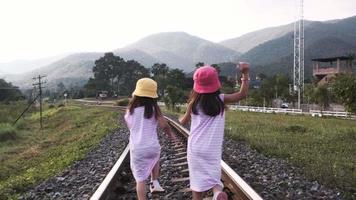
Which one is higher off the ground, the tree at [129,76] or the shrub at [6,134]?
the tree at [129,76]

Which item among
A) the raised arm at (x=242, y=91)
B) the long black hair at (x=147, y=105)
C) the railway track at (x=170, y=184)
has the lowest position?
the railway track at (x=170, y=184)

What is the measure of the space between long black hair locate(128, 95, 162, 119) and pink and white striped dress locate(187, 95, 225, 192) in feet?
3.40

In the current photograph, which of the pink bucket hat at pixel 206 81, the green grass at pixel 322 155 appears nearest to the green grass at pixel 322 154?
the green grass at pixel 322 155

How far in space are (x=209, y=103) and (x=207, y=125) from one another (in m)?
0.23

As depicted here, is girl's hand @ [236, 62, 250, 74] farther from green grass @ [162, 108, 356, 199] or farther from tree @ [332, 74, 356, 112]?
tree @ [332, 74, 356, 112]

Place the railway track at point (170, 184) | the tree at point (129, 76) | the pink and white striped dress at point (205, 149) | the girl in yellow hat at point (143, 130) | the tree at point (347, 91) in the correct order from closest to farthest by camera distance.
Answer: the pink and white striped dress at point (205, 149)
the girl in yellow hat at point (143, 130)
the railway track at point (170, 184)
the tree at point (347, 91)
the tree at point (129, 76)

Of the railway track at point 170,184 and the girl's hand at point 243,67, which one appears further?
the railway track at point 170,184

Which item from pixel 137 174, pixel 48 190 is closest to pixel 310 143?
pixel 48 190

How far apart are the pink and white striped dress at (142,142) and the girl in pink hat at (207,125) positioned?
1.01 m

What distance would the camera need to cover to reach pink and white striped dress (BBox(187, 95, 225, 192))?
5.02m

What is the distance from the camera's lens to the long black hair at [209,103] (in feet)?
16.1

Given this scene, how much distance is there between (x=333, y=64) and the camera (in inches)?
3078

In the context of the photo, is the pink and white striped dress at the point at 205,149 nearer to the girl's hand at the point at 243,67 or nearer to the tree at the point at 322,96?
the girl's hand at the point at 243,67

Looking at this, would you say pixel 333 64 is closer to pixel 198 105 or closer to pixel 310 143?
pixel 310 143
